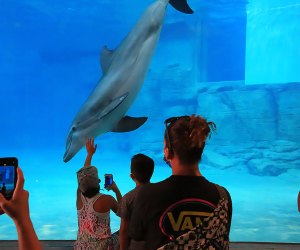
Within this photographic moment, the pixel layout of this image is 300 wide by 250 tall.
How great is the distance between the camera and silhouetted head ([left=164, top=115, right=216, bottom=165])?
1758 millimetres

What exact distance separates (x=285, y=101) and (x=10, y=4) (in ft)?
31.8

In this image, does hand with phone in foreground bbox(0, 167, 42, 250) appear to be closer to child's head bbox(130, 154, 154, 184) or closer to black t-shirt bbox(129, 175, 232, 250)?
black t-shirt bbox(129, 175, 232, 250)

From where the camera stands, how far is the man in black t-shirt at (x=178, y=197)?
1673mm

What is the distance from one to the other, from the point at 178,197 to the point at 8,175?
661 millimetres

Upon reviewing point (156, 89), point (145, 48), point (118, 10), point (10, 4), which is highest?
point (118, 10)

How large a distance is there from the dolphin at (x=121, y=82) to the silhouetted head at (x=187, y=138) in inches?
190

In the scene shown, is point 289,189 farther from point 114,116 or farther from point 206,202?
point 206,202

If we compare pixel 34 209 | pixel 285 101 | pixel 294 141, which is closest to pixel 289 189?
pixel 294 141

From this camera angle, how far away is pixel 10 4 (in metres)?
14.1

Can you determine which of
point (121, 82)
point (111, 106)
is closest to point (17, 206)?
point (111, 106)

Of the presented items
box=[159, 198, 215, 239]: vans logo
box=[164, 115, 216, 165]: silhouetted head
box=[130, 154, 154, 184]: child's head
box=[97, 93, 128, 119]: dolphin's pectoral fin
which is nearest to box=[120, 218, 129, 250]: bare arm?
box=[159, 198, 215, 239]: vans logo

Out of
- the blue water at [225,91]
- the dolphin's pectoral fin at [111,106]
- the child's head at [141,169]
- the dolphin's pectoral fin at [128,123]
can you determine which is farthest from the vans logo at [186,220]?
the blue water at [225,91]

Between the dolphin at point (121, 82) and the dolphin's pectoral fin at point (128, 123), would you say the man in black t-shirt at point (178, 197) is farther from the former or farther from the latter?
the dolphin's pectoral fin at point (128, 123)

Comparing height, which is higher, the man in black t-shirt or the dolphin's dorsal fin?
the dolphin's dorsal fin
